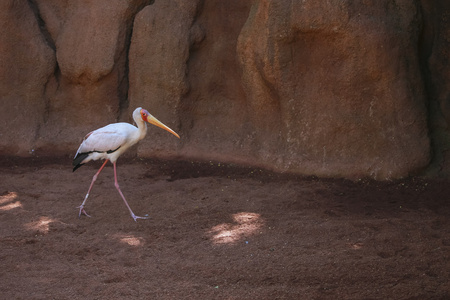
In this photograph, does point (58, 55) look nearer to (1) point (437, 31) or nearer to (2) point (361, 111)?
(2) point (361, 111)

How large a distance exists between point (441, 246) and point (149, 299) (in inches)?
80.0

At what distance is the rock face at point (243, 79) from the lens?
583cm

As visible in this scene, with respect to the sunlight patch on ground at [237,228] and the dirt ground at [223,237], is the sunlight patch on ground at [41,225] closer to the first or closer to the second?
the dirt ground at [223,237]

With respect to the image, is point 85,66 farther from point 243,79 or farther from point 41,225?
point 41,225

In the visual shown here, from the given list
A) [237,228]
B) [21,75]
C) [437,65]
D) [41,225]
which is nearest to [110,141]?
[41,225]

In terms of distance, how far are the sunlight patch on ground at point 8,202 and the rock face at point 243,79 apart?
70.5 inches

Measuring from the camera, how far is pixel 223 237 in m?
4.47

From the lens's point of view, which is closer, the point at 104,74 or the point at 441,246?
the point at 441,246

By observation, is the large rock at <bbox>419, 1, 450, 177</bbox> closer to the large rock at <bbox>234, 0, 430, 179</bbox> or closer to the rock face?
the rock face

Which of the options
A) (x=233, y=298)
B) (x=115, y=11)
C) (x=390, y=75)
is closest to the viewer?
(x=233, y=298)

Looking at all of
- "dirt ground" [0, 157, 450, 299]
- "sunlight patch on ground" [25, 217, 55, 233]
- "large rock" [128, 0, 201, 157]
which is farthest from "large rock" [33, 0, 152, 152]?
"sunlight patch on ground" [25, 217, 55, 233]

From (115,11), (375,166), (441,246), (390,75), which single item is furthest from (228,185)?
(115,11)

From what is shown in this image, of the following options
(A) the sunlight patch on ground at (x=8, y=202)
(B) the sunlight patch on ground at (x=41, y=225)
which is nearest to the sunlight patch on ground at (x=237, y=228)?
(B) the sunlight patch on ground at (x=41, y=225)

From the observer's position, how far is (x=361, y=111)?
5.98 meters
